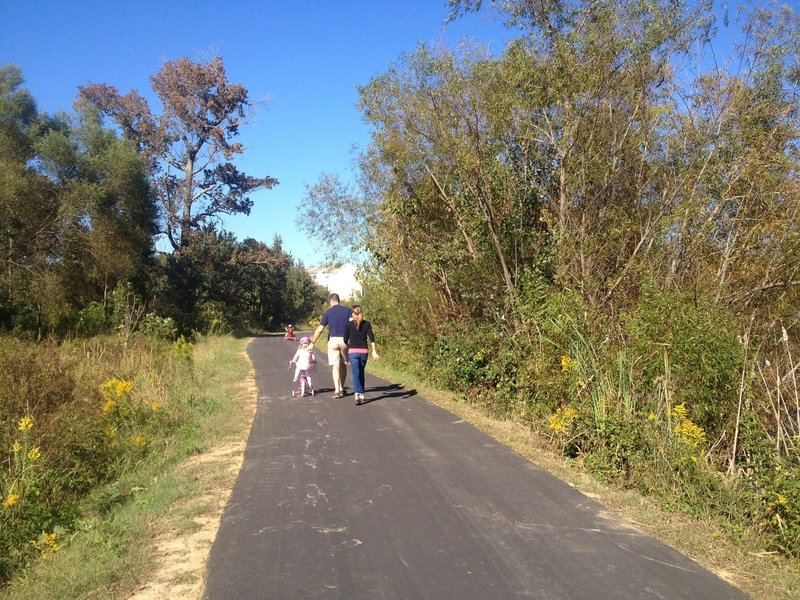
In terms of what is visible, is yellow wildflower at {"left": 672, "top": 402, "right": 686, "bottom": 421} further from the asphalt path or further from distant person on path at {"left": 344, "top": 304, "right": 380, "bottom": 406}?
distant person on path at {"left": 344, "top": 304, "right": 380, "bottom": 406}

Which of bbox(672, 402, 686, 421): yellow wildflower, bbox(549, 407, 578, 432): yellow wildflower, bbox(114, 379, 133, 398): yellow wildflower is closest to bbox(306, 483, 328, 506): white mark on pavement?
bbox(549, 407, 578, 432): yellow wildflower

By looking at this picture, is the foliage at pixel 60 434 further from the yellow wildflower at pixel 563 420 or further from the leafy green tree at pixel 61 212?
the leafy green tree at pixel 61 212

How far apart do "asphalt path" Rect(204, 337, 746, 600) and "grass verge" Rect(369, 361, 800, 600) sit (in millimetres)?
161

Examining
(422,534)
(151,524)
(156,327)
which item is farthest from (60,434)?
(156,327)

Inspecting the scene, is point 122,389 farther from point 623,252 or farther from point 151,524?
point 623,252

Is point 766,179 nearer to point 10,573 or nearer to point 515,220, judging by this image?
point 515,220

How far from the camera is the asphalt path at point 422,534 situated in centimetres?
426

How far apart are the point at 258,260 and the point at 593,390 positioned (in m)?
42.3

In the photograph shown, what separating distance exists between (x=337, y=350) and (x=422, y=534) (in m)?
7.07

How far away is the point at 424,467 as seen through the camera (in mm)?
7203

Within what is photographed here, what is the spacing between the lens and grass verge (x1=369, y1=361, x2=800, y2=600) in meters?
4.45

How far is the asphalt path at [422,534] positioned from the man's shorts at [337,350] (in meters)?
3.60

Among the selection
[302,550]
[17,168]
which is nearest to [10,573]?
[302,550]

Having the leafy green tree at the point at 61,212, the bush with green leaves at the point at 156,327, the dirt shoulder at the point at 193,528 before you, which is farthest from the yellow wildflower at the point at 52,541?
the bush with green leaves at the point at 156,327
